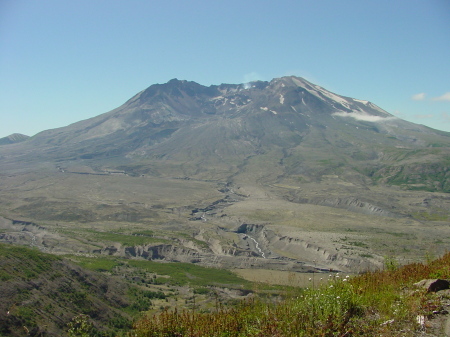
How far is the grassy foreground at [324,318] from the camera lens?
4898 mm

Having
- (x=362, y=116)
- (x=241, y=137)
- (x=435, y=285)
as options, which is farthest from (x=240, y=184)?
(x=362, y=116)

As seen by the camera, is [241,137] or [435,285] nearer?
[435,285]

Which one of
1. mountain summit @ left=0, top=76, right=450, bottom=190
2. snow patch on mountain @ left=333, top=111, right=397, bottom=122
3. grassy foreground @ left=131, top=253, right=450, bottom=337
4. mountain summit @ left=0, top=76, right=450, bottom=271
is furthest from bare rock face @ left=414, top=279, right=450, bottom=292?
snow patch on mountain @ left=333, top=111, right=397, bottom=122

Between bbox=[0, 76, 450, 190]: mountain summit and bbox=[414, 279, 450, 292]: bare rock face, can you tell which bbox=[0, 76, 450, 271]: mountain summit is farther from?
bbox=[414, 279, 450, 292]: bare rock face

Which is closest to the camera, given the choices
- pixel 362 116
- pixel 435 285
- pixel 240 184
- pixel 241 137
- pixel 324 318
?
pixel 324 318

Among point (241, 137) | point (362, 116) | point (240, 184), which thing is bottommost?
point (240, 184)

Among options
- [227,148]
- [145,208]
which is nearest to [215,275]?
[145,208]

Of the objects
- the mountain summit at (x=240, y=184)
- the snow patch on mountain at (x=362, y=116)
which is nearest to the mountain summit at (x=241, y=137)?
the snow patch on mountain at (x=362, y=116)

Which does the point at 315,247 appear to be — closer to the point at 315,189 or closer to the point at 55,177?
the point at 315,189

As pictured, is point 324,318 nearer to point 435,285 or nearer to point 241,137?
point 435,285

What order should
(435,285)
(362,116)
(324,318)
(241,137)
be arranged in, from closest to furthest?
(324,318) → (435,285) → (241,137) → (362,116)

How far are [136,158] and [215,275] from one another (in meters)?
105

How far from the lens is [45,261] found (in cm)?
2169

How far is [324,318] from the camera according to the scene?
5.06 metres
